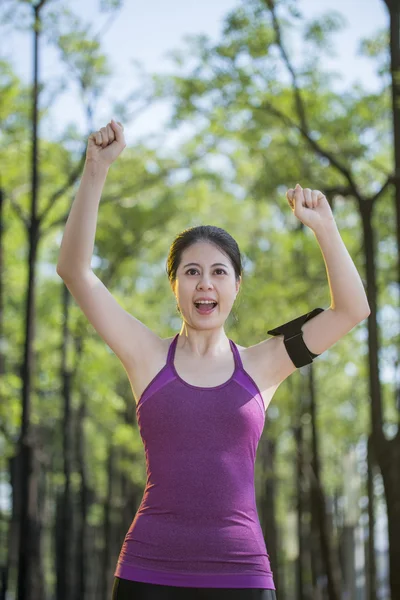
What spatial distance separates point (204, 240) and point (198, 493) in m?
0.85

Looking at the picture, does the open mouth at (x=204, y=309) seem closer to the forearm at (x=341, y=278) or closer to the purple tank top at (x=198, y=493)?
the purple tank top at (x=198, y=493)

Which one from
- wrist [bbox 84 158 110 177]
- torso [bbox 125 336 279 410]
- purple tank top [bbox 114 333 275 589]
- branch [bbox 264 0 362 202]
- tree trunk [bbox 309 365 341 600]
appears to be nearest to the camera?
purple tank top [bbox 114 333 275 589]

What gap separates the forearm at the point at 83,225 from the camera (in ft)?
9.98

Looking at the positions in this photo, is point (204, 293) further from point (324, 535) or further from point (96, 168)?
point (324, 535)

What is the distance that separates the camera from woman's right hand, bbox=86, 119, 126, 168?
3082mm

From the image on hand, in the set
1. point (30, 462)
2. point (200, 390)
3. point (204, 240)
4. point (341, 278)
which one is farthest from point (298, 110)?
point (200, 390)

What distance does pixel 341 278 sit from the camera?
3.02 meters

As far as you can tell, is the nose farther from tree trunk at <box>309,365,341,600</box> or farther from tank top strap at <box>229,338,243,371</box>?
tree trunk at <box>309,365,341,600</box>

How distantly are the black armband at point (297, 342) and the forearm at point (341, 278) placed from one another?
0.25ft

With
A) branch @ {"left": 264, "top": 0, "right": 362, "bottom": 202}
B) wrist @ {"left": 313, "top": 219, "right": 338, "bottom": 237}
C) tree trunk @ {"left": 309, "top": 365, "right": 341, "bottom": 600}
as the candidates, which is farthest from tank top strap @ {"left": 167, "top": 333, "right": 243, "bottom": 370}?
tree trunk @ {"left": 309, "top": 365, "right": 341, "bottom": 600}

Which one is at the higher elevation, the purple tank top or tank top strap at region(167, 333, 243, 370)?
tank top strap at region(167, 333, 243, 370)

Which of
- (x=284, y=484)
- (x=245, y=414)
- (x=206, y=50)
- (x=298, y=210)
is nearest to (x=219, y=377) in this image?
(x=245, y=414)

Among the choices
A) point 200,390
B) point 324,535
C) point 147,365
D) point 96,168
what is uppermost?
point 324,535

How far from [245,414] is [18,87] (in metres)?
15.9
